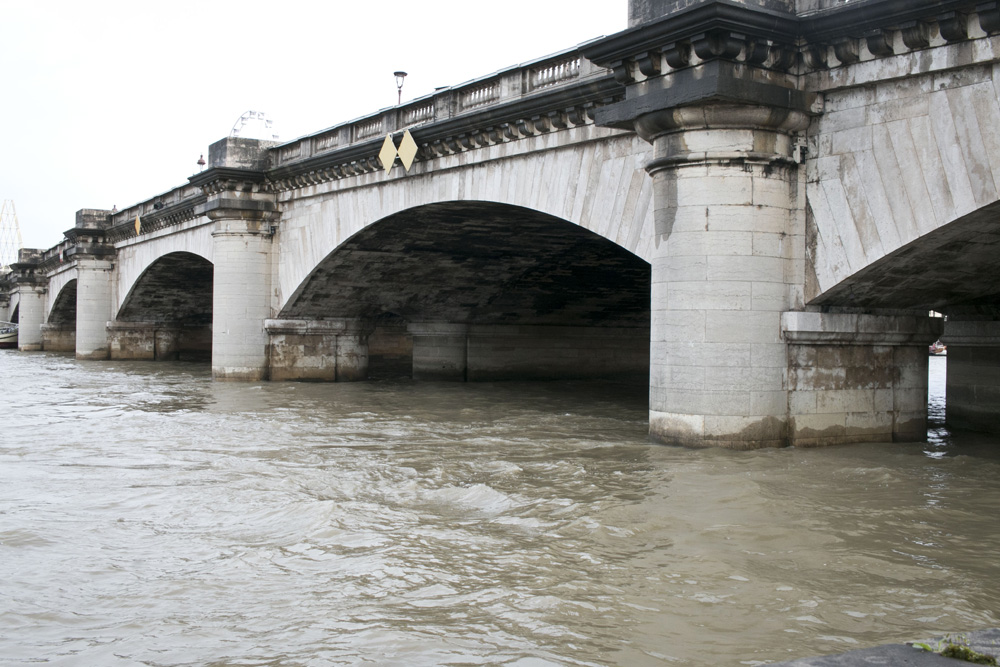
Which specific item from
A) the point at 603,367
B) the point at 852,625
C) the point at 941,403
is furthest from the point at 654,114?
the point at 603,367

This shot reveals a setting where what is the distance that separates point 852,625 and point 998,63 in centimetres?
574

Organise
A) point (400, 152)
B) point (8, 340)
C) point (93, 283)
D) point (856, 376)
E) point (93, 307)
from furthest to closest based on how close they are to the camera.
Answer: point (8, 340)
point (93, 283)
point (93, 307)
point (400, 152)
point (856, 376)

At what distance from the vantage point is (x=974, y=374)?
13539 millimetres

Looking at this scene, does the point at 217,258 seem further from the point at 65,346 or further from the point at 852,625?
the point at 65,346

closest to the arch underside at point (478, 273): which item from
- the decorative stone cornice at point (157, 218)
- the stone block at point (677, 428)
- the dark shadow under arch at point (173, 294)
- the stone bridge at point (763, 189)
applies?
the stone bridge at point (763, 189)

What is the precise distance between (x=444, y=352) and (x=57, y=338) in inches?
1276

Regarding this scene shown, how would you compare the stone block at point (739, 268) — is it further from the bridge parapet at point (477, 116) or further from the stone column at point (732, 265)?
the bridge parapet at point (477, 116)

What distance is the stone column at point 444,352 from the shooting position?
2334cm

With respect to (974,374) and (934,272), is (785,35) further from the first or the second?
(974,374)

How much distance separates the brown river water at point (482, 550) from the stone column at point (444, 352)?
1156cm

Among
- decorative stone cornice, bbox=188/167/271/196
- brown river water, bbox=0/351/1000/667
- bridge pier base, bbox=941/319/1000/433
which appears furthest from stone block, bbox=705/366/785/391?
decorative stone cornice, bbox=188/167/271/196

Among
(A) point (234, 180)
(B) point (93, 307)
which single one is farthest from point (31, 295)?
(A) point (234, 180)

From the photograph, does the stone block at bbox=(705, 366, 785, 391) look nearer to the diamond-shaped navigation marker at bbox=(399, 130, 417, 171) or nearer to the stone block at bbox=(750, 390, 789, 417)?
the stone block at bbox=(750, 390, 789, 417)

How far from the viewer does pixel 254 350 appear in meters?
21.7
